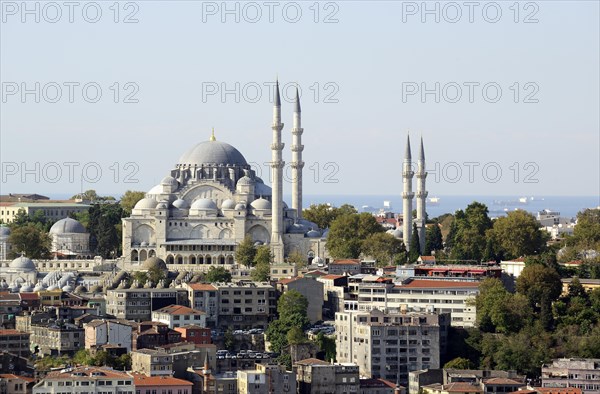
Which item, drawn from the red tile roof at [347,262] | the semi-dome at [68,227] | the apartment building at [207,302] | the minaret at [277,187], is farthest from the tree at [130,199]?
the apartment building at [207,302]

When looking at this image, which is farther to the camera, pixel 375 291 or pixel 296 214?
pixel 296 214

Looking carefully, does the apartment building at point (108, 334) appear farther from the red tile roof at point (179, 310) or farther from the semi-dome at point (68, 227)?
the semi-dome at point (68, 227)

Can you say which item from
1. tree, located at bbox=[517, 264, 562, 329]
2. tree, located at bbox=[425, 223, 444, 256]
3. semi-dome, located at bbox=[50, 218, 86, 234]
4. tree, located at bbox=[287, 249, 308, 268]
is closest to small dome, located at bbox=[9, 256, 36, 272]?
semi-dome, located at bbox=[50, 218, 86, 234]

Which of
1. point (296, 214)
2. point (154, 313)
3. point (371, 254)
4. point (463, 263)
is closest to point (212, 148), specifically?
point (296, 214)

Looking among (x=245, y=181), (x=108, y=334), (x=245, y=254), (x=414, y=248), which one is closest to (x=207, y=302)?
(x=108, y=334)

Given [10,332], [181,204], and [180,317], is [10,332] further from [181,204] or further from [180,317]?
[181,204]

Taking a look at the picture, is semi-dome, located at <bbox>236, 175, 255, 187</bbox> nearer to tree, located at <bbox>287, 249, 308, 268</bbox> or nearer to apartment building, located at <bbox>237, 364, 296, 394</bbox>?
tree, located at <bbox>287, 249, 308, 268</bbox>

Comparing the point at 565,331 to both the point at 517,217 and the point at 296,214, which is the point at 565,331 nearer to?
the point at 517,217
